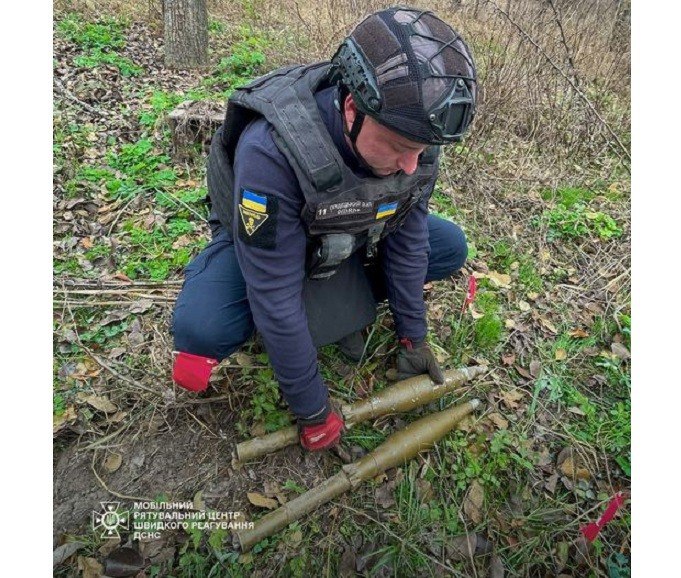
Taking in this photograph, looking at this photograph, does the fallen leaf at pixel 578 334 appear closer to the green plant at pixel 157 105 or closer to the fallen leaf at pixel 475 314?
the fallen leaf at pixel 475 314

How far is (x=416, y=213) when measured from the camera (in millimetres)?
2369

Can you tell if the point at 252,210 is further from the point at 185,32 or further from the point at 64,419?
the point at 185,32

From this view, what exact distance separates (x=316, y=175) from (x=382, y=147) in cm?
28

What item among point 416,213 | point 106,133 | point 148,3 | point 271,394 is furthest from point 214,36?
point 271,394

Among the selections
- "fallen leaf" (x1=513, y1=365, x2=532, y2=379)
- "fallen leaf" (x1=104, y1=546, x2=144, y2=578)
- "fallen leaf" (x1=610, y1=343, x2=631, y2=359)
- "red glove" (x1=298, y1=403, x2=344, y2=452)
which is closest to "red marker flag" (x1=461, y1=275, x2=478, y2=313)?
"fallen leaf" (x1=513, y1=365, x2=532, y2=379)

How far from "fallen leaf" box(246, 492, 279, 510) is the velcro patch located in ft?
4.29

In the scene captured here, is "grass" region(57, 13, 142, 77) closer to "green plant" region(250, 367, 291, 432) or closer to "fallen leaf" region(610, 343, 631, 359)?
"green plant" region(250, 367, 291, 432)

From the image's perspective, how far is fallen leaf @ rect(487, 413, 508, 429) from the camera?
2.65 m

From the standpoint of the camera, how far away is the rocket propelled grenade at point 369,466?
2115mm

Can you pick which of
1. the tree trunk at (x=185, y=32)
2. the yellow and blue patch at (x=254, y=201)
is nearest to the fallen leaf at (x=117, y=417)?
the yellow and blue patch at (x=254, y=201)

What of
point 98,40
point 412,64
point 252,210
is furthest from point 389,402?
point 98,40

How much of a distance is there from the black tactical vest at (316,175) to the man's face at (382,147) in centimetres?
10

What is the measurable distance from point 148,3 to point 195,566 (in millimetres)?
6799

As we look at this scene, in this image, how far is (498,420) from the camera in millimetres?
2668
